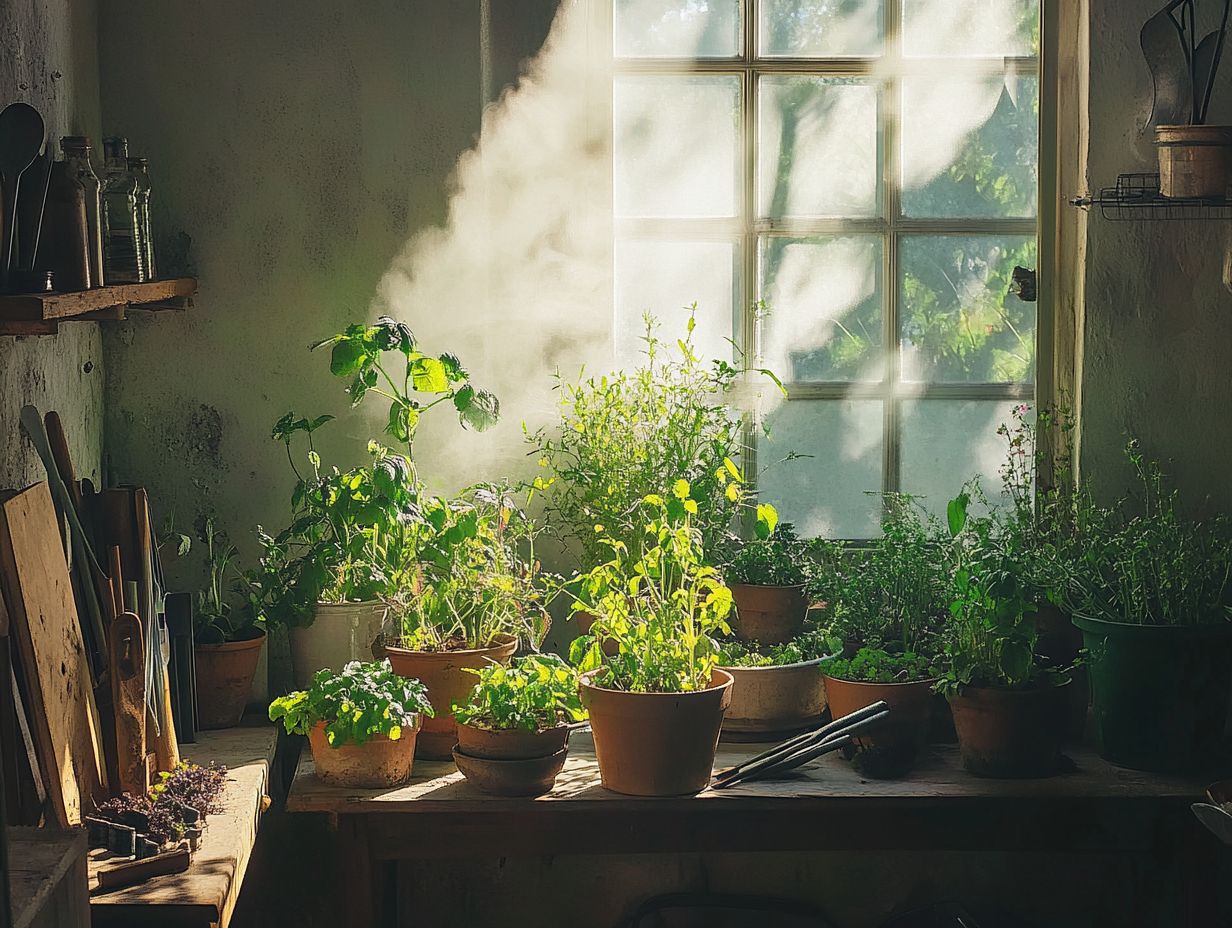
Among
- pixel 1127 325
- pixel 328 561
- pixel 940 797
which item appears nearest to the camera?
pixel 940 797

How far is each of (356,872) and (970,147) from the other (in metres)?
2.25

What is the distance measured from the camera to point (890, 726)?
2787mm

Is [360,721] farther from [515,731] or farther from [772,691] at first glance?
[772,691]

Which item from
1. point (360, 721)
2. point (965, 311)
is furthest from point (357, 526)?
point (965, 311)

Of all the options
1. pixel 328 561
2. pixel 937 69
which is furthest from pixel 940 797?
pixel 937 69

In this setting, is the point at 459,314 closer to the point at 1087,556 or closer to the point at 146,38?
the point at 146,38

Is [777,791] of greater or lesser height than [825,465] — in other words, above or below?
below

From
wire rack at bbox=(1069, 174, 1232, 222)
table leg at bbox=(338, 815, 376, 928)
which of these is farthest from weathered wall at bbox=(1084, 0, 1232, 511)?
table leg at bbox=(338, 815, 376, 928)

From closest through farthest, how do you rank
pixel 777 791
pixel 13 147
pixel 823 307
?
pixel 13 147 < pixel 777 791 < pixel 823 307

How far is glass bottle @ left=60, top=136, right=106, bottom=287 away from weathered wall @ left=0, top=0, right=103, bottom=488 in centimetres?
24

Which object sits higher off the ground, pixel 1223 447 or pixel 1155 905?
pixel 1223 447

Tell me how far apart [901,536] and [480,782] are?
1.12 m

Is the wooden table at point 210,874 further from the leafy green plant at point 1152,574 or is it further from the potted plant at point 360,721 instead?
the leafy green plant at point 1152,574

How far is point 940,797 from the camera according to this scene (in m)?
2.67
